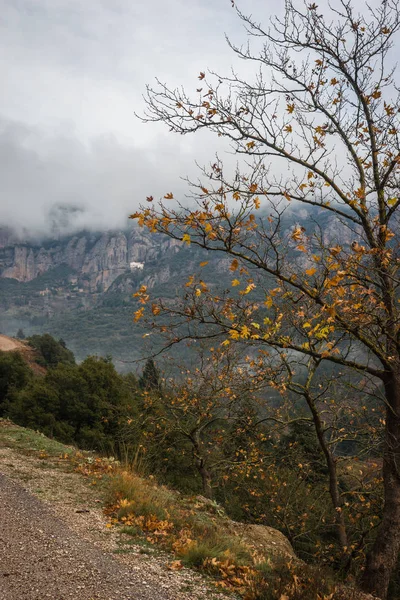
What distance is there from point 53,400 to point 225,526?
67.2 feet

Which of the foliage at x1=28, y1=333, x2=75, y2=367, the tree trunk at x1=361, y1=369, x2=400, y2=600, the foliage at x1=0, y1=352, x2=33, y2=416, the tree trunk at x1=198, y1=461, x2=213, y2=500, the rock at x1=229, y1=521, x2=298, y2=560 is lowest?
the foliage at x1=28, y1=333, x2=75, y2=367

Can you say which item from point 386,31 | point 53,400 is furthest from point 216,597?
point 53,400

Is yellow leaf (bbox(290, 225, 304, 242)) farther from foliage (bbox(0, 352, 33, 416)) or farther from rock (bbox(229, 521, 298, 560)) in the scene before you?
foliage (bbox(0, 352, 33, 416))

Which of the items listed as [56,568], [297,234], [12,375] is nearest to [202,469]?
[56,568]

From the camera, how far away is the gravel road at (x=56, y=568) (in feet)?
11.5

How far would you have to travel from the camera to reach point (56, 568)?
3867 millimetres

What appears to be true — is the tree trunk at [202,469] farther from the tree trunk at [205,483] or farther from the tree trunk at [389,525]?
the tree trunk at [389,525]

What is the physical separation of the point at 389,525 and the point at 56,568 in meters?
4.86

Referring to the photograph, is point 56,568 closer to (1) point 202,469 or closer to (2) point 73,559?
(2) point 73,559

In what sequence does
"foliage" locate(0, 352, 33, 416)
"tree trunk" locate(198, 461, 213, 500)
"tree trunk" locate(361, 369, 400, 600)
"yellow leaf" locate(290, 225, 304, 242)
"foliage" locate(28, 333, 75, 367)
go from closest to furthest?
"yellow leaf" locate(290, 225, 304, 242)
"tree trunk" locate(361, 369, 400, 600)
"tree trunk" locate(198, 461, 213, 500)
"foliage" locate(0, 352, 33, 416)
"foliage" locate(28, 333, 75, 367)

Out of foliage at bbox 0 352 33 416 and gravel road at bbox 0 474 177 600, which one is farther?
foliage at bbox 0 352 33 416

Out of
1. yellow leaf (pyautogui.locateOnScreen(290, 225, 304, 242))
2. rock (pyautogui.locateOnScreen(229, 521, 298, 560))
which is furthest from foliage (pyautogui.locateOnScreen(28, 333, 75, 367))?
yellow leaf (pyautogui.locateOnScreen(290, 225, 304, 242))

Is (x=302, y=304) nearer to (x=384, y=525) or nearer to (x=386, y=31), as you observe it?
(x=384, y=525)

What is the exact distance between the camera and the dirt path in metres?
3.59
